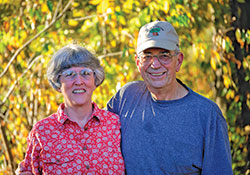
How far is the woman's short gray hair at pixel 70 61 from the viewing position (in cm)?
300

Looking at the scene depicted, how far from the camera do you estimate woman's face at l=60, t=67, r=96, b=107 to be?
2.97m

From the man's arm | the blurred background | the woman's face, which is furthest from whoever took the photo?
the blurred background

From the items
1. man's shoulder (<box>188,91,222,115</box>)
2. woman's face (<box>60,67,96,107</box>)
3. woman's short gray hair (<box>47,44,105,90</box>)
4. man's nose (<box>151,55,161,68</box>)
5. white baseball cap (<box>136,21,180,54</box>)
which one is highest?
white baseball cap (<box>136,21,180,54</box>)

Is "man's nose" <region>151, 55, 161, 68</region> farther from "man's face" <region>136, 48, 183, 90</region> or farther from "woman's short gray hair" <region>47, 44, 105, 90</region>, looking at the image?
"woman's short gray hair" <region>47, 44, 105, 90</region>

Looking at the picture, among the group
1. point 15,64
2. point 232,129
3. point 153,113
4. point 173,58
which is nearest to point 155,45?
point 173,58

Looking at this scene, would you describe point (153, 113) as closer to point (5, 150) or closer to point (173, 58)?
point (173, 58)

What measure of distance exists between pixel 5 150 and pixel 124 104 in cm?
217

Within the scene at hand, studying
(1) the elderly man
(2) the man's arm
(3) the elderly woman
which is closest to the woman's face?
(3) the elderly woman

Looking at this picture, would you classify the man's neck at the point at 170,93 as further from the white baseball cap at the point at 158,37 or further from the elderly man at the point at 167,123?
the white baseball cap at the point at 158,37

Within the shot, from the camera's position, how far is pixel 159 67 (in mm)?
3037

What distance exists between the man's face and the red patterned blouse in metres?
0.46

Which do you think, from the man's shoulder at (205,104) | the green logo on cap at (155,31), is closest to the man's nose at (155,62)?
the green logo on cap at (155,31)

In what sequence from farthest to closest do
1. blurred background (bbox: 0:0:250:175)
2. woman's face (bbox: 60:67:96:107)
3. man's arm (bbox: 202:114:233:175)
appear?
blurred background (bbox: 0:0:250:175), woman's face (bbox: 60:67:96:107), man's arm (bbox: 202:114:233:175)

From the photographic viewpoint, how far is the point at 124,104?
10.7ft
